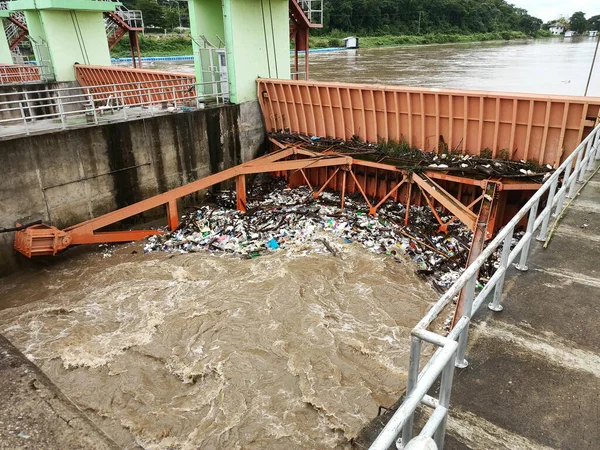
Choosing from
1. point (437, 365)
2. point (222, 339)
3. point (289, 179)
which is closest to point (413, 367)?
point (437, 365)

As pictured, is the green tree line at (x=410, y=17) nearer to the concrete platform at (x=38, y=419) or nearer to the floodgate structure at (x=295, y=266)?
the floodgate structure at (x=295, y=266)

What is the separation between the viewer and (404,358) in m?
6.30

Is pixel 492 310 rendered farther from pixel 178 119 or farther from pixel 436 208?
pixel 178 119

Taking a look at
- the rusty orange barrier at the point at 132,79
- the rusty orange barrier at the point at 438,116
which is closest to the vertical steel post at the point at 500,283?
the rusty orange barrier at the point at 438,116

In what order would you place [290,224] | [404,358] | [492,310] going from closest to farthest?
[492,310], [404,358], [290,224]

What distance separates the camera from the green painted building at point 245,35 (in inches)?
478

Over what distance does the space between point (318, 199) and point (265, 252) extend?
288 cm

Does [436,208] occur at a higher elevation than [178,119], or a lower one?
lower

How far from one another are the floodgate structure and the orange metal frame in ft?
0.20

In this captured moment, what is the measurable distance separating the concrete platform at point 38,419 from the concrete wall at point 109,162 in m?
4.89

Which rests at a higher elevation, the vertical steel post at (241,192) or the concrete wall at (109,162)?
the concrete wall at (109,162)

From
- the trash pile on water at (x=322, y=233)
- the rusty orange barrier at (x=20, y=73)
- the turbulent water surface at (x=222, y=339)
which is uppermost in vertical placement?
the rusty orange barrier at (x=20, y=73)

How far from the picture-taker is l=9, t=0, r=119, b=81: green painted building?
54.1 ft

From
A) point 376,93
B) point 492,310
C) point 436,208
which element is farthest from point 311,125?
point 492,310
